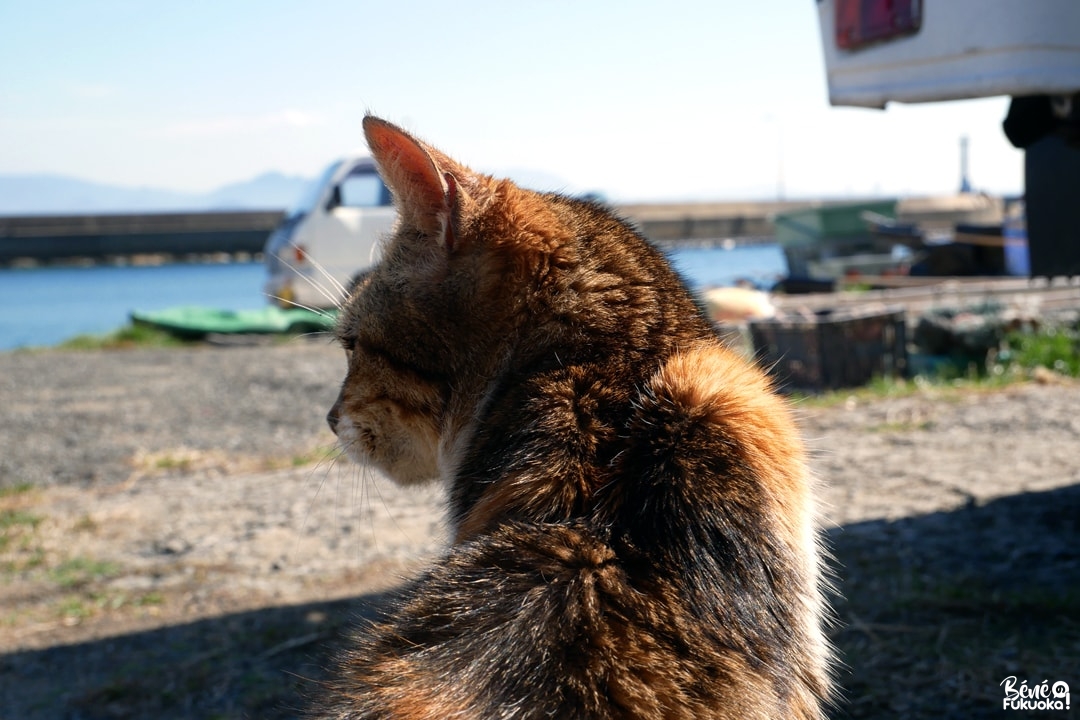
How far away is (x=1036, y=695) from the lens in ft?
9.44

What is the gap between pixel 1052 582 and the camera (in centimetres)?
367

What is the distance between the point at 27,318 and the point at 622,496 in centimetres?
1874

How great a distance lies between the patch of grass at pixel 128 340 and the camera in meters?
12.2

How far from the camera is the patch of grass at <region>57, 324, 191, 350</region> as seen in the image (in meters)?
12.2

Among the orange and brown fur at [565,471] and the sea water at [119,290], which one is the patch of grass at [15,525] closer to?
the orange and brown fur at [565,471]

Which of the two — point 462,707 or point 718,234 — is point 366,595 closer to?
point 462,707

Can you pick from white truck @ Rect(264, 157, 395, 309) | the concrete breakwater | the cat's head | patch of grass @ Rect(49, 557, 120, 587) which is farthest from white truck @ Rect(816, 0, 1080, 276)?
the concrete breakwater

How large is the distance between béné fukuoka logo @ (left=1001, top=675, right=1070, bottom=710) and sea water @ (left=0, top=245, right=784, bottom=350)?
311 inches

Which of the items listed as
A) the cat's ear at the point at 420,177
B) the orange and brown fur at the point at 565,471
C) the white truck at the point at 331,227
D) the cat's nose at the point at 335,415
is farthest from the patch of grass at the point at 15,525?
the white truck at the point at 331,227

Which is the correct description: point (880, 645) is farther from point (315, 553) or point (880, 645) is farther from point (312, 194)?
point (312, 194)

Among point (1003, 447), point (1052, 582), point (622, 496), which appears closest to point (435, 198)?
point (622, 496)

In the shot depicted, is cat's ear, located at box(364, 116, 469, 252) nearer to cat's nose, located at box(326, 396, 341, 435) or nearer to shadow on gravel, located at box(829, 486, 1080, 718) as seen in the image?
cat's nose, located at box(326, 396, 341, 435)

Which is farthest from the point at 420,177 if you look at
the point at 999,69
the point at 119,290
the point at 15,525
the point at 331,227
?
the point at 119,290

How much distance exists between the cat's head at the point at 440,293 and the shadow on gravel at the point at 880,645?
106cm
